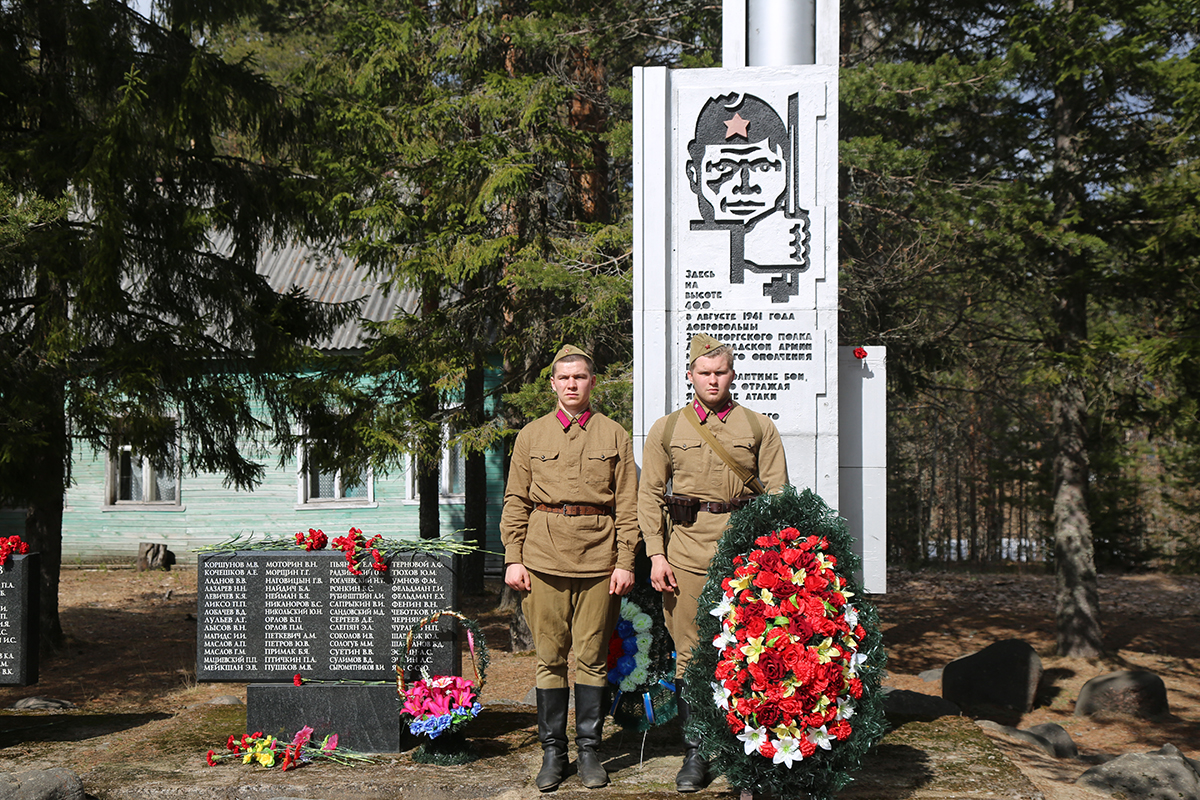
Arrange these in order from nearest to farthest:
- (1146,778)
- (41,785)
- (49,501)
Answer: (41,785)
(1146,778)
(49,501)

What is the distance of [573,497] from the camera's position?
4.71 metres

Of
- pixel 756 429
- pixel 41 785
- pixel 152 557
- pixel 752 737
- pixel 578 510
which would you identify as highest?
pixel 756 429

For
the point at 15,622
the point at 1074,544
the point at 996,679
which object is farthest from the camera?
the point at 1074,544

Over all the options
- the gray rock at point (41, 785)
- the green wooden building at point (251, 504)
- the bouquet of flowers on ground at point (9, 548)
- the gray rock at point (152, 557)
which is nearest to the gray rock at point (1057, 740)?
the gray rock at point (41, 785)

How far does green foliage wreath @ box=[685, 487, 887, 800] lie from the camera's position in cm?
407

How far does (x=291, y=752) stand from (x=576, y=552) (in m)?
1.77

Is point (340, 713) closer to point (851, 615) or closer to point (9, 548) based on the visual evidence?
point (9, 548)

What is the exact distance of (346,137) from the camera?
32.2 ft

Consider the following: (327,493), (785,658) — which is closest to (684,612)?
(785,658)

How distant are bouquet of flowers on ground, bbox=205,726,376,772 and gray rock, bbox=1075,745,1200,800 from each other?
4.54 meters

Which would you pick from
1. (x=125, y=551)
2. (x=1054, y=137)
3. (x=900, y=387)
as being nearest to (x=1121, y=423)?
(x=900, y=387)

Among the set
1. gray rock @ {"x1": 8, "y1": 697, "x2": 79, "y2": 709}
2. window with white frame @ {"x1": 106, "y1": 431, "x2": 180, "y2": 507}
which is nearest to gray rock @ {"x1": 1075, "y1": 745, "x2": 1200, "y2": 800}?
gray rock @ {"x1": 8, "y1": 697, "x2": 79, "y2": 709}

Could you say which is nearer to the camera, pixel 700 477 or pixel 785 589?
pixel 785 589

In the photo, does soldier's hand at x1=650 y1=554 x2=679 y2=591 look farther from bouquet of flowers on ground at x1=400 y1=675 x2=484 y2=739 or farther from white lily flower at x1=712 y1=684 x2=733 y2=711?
bouquet of flowers on ground at x1=400 y1=675 x2=484 y2=739
